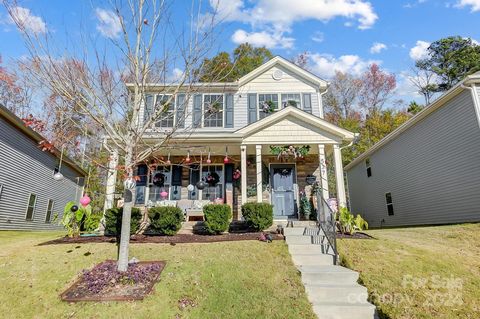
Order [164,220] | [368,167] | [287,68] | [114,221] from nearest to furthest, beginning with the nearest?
[114,221] → [164,220] → [287,68] → [368,167]

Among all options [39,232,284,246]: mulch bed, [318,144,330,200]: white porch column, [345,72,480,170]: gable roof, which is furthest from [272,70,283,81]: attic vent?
[39,232,284,246]: mulch bed

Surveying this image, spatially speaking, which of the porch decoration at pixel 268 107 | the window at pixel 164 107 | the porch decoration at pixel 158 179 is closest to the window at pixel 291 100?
the porch decoration at pixel 268 107

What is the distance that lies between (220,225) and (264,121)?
4.15 m

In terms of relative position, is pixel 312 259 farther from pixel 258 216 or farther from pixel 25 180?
pixel 25 180

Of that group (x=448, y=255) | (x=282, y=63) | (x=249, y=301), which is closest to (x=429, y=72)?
(x=282, y=63)

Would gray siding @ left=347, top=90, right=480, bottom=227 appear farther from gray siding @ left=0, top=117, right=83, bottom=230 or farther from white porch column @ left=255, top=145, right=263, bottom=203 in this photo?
gray siding @ left=0, top=117, right=83, bottom=230

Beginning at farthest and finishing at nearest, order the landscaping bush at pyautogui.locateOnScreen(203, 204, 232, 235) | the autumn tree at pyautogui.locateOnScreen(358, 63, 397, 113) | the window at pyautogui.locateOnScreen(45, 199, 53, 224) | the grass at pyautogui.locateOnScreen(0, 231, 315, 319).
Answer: the autumn tree at pyautogui.locateOnScreen(358, 63, 397, 113) < the window at pyautogui.locateOnScreen(45, 199, 53, 224) < the landscaping bush at pyautogui.locateOnScreen(203, 204, 232, 235) < the grass at pyautogui.locateOnScreen(0, 231, 315, 319)

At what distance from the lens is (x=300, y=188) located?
10891 mm

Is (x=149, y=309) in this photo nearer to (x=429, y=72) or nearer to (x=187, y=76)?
(x=187, y=76)

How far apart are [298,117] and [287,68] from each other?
3840 mm

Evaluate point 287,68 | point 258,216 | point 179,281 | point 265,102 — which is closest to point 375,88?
point 287,68

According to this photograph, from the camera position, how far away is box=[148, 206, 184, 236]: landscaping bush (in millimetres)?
7270

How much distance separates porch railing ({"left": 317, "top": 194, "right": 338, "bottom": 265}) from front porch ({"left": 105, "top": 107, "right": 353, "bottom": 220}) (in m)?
2.42

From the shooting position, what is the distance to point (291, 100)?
39.9 feet
